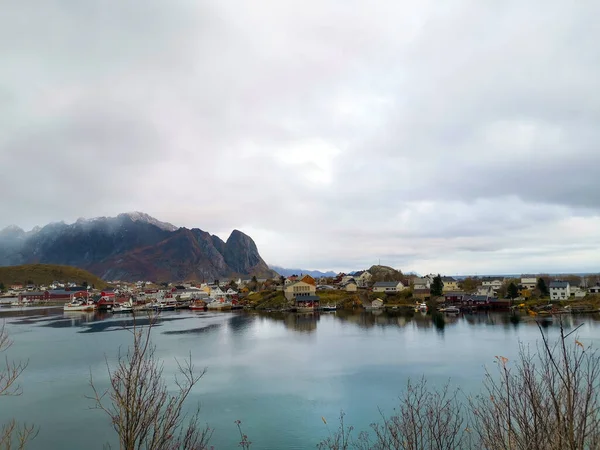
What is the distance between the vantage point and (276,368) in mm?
19594

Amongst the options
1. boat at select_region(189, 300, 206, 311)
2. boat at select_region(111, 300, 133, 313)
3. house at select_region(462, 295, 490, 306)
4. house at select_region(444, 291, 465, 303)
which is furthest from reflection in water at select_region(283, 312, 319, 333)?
boat at select_region(111, 300, 133, 313)

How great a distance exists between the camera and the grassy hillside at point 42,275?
104750 millimetres

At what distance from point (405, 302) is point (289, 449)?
149ft

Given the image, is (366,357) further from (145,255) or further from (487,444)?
(145,255)

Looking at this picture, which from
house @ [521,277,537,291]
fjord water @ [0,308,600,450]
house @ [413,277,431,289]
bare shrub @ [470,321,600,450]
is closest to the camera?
bare shrub @ [470,321,600,450]

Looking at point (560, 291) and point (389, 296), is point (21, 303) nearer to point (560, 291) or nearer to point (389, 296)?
point (389, 296)

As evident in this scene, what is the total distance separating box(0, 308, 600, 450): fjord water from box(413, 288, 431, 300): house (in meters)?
16.4

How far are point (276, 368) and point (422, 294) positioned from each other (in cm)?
3918

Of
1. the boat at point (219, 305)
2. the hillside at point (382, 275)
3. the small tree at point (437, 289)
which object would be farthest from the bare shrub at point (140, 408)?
the hillside at point (382, 275)

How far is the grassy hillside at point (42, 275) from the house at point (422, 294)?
94349 millimetres

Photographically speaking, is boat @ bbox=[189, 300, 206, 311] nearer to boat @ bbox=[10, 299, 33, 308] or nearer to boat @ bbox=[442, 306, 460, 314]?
boat @ bbox=[10, 299, 33, 308]

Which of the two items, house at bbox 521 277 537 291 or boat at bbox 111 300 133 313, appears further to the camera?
boat at bbox 111 300 133 313

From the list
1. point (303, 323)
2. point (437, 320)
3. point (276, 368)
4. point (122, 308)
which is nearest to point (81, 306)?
point (122, 308)

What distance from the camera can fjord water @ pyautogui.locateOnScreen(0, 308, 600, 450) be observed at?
11.9 meters
